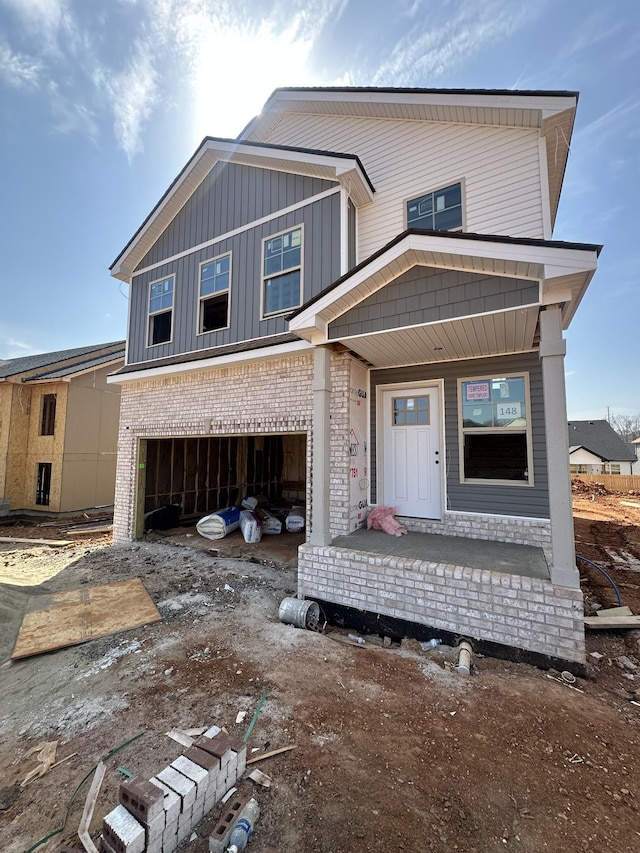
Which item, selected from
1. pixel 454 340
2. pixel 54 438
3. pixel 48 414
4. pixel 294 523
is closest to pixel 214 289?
pixel 454 340

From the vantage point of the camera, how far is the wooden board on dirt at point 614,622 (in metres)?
4.56

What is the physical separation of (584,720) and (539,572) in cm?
139

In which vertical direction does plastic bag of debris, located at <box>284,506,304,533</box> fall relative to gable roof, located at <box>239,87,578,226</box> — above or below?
below

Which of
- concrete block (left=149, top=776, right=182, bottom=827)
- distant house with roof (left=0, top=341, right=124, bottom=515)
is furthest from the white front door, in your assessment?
distant house with roof (left=0, top=341, right=124, bottom=515)

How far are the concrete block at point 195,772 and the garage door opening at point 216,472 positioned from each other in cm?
754

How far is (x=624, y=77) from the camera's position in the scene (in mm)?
6535

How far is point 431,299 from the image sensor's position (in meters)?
4.51

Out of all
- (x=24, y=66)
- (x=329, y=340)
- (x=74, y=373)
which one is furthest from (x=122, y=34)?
(x=74, y=373)

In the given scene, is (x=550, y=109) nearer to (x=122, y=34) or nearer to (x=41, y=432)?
(x=122, y=34)

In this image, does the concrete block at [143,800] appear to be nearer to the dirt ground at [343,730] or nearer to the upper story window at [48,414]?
the dirt ground at [343,730]

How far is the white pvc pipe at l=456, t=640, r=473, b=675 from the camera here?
3625 millimetres

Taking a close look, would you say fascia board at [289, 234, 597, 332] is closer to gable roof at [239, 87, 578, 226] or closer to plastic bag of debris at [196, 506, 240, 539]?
gable roof at [239, 87, 578, 226]

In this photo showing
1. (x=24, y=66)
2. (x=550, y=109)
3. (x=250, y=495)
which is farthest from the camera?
(x=250, y=495)

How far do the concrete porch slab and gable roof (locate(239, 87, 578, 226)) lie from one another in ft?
20.2
